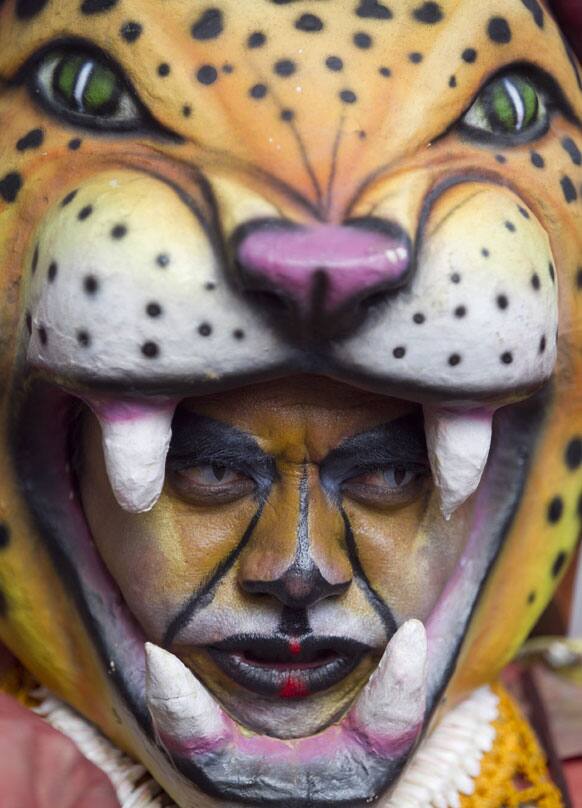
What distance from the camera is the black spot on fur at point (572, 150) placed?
115 centimetres

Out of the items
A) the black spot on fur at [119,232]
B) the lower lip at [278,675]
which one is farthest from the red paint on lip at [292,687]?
the black spot on fur at [119,232]

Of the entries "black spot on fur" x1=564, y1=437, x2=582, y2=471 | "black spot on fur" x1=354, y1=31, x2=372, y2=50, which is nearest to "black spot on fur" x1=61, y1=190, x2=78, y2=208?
"black spot on fur" x1=354, y1=31, x2=372, y2=50

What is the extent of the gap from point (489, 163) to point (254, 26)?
20cm

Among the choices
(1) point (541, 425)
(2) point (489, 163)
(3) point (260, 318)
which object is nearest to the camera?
(3) point (260, 318)

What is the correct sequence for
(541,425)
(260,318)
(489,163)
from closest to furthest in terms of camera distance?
(260,318) < (489,163) < (541,425)

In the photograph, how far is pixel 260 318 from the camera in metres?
0.99

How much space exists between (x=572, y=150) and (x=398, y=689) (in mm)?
445

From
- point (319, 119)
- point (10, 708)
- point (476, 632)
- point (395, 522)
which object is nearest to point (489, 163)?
point (319, 119)

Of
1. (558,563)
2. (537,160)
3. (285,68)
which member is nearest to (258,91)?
(285,68)

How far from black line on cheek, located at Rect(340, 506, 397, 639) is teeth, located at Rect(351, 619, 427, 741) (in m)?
0.06

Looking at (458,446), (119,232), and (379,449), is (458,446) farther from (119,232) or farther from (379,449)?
(119,232)

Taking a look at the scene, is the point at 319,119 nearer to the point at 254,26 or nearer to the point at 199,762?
the point at 254,26

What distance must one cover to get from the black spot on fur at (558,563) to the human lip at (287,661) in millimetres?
217

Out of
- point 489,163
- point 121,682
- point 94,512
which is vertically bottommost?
point 121,682
